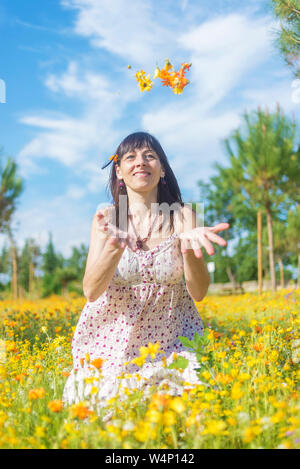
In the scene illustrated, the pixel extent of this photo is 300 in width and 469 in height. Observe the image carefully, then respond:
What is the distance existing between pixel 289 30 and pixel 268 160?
22.8 ft

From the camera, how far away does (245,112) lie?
13.7 meters

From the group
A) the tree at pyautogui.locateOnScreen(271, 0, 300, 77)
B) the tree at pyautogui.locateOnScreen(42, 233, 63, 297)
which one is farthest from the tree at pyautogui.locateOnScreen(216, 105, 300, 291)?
the tree at pyautogui.locateOnScreen(42, 233, 63, 297)

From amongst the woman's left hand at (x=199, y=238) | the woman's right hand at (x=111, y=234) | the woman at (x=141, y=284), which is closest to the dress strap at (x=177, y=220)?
the woman at (x=141, y=284)

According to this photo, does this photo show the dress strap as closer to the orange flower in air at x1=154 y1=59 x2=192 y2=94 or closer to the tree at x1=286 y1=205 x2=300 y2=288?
the orange flower in air at x1=154 y1=59 x2=192 y2=94

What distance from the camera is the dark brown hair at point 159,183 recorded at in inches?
109

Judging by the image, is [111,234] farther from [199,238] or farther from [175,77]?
[175,77]

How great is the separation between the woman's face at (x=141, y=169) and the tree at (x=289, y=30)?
13.2 ft

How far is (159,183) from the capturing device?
2979 millimetres

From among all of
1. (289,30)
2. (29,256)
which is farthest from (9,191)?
(289,30)

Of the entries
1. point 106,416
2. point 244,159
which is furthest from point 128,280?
point 244,159

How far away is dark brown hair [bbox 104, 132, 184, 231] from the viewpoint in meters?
2.76

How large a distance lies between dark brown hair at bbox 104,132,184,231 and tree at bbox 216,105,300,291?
10054mm

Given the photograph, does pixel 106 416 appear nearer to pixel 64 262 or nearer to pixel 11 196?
pixel 11 196

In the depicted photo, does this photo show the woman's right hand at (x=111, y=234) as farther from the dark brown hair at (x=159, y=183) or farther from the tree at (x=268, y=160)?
the tree at (x=268, y=160)
